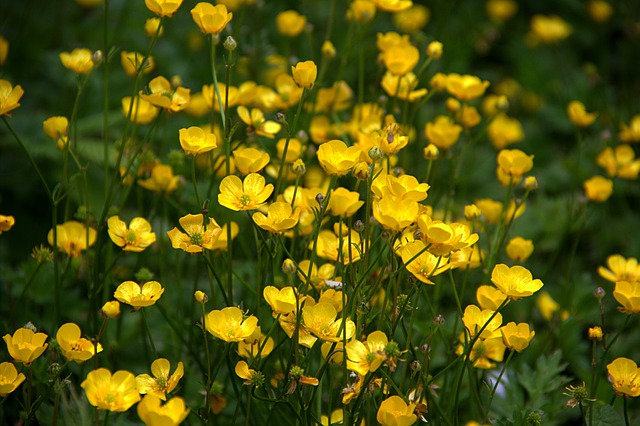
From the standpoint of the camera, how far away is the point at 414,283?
146cm

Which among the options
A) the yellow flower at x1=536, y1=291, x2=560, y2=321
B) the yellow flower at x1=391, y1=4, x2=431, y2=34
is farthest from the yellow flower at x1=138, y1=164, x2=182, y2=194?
the yellow flower at x1=391, y1=4, x2=431, y2=34

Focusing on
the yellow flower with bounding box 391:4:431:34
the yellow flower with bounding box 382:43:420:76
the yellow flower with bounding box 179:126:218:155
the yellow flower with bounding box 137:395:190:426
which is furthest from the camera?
the yellow flower with bounding box 391:4:431:34

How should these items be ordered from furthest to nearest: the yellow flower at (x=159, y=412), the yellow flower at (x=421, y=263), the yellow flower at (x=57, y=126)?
the yellow flower at (x=57, y=126) → the yellow flower at (x=421, y=263) → the yellow flower at (x=159, y=412)

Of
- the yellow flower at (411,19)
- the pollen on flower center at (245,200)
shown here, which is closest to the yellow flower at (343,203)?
the pollen on flower center at (245,200)

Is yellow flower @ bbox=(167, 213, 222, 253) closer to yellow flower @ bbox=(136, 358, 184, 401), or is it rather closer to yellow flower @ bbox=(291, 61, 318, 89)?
yellow flower @ bbox=(136, 358, 184, 401)

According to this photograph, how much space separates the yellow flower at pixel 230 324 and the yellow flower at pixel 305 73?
500 millimetres

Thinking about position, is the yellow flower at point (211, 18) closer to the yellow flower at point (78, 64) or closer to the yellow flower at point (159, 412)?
the yellow flower at point (78, 64)

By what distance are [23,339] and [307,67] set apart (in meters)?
0.78

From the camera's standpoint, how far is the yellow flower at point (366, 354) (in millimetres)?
1324

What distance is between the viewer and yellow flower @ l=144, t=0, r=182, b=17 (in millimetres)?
1582

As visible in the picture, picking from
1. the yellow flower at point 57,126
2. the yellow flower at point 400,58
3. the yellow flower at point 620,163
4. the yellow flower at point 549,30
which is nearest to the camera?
the yellow flower at point 57,126

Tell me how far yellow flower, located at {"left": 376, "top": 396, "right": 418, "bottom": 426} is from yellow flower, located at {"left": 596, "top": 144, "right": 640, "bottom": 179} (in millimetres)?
1224

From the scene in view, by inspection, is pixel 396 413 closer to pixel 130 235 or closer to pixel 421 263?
pixel 421 263

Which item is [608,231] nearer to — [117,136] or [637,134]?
[637,134]
